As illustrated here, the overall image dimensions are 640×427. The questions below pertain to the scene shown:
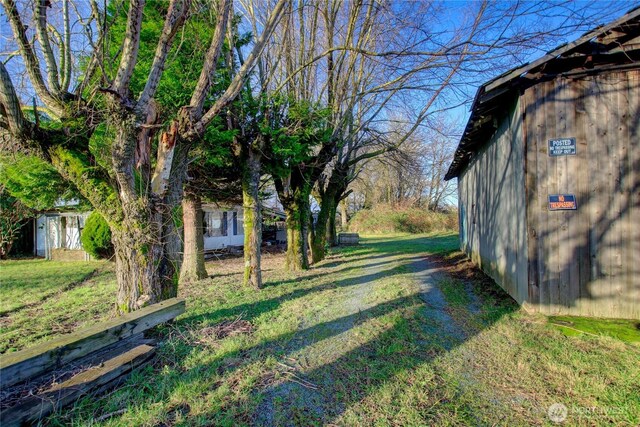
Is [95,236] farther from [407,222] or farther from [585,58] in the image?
[407,222]

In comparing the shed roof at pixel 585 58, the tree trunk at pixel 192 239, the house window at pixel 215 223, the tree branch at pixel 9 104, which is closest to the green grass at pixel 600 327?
the shed roof at pixel 585 58

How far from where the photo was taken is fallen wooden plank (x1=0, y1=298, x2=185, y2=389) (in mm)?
2553

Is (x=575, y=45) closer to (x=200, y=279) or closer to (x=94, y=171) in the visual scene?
(x=94, y=171)

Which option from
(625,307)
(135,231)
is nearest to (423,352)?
(625,307)

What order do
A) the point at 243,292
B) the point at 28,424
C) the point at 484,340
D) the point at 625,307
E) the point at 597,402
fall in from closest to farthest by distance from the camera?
the point at 28,424
the point at 597,402
the point at 484,340
the point at 625,307
the point at 243,292

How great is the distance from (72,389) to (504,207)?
7131 mm

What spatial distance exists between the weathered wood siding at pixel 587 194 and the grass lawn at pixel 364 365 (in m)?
0.71

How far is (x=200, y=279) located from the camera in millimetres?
9625

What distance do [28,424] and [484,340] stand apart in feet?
15.4

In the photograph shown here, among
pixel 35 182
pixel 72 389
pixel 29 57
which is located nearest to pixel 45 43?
pixel 29 57

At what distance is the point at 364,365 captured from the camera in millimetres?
3584

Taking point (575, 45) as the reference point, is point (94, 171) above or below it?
below

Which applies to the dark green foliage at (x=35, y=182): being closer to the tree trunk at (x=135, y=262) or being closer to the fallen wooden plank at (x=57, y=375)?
the tree trunk at (x=135, y=262)

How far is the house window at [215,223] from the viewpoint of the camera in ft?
60.8
